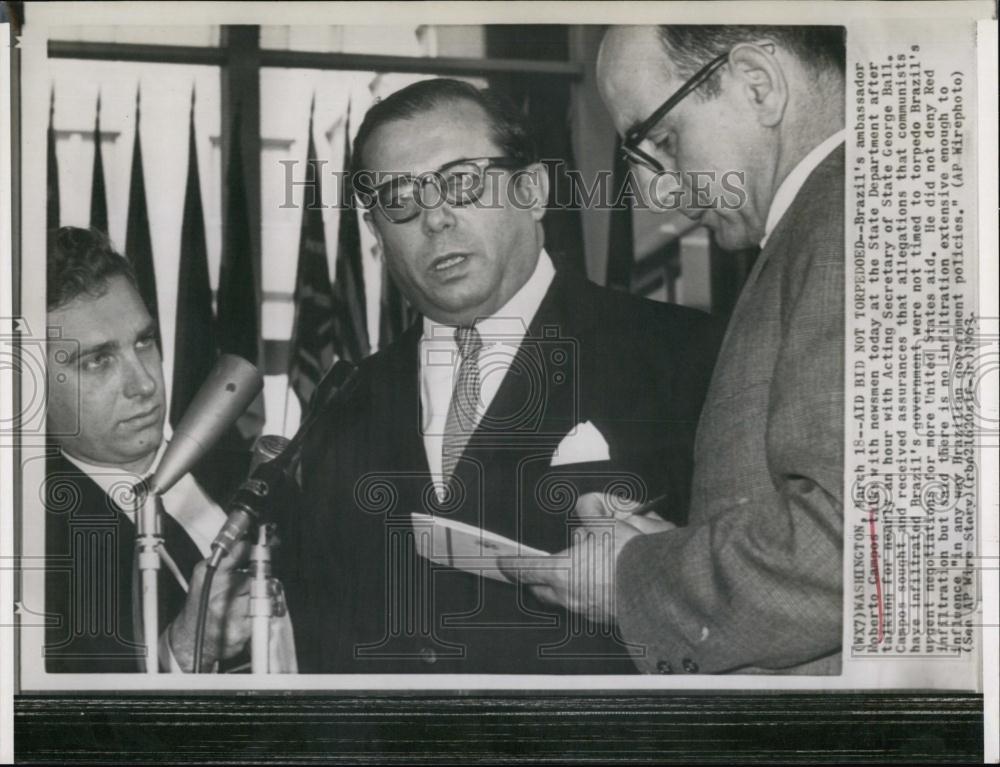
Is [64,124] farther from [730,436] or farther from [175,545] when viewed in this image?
[730,436]

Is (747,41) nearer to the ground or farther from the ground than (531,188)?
farther from the ground

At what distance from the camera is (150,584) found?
2.83 m

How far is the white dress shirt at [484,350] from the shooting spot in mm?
2834

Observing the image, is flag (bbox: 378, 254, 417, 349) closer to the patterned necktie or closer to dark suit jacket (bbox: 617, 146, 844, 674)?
the patterned necktie

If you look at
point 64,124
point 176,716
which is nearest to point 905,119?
point 64,124

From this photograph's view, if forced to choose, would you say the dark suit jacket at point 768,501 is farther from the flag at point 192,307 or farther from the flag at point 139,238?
the flag at point 139,238

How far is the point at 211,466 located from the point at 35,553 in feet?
1.78

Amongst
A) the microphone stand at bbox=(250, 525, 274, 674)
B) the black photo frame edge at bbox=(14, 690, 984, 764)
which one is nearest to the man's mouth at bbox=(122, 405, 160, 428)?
the microphone stand at bbox=(250, 525, 274, 674)

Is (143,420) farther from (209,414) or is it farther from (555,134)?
(555,134)

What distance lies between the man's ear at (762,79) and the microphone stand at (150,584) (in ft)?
6.58

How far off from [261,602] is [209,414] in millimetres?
536

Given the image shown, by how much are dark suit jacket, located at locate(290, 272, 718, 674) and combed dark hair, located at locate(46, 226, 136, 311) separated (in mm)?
725

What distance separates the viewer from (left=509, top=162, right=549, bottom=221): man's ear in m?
2.83

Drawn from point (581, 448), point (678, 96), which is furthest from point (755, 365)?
point (678, 96)
